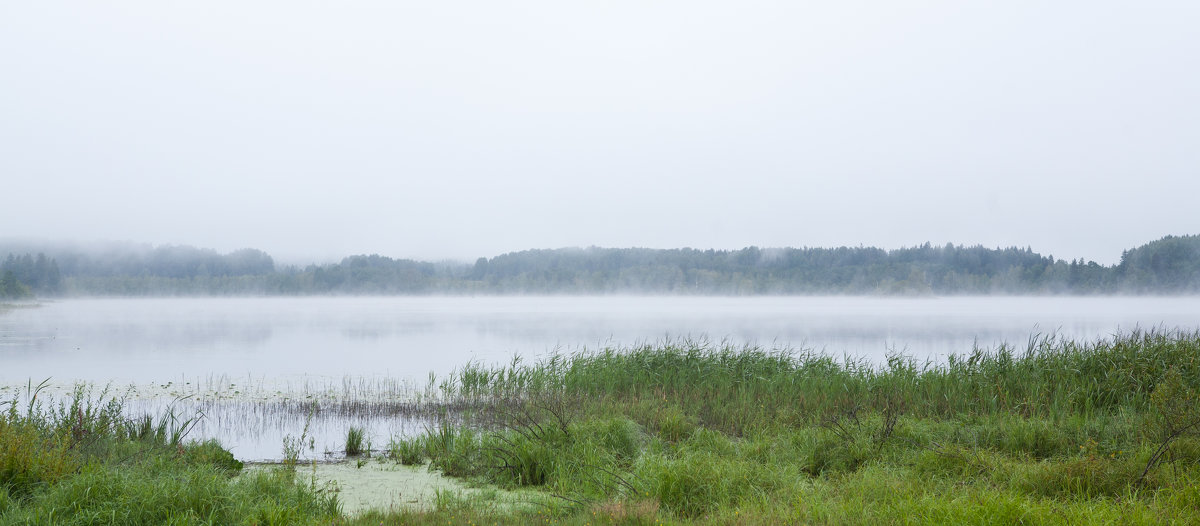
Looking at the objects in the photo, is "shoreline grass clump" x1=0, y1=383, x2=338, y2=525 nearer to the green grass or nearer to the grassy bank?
the grassy bank

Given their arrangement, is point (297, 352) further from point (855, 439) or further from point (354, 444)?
point (855, 439)

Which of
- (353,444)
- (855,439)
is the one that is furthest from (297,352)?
(855,439)

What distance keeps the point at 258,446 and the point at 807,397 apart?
30.7ft

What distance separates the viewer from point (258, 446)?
11078 mm

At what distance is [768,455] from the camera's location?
298 inches

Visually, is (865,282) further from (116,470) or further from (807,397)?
(116,470)

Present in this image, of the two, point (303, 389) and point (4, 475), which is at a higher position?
point (4, 475)

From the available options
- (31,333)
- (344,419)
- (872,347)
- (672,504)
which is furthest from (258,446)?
(31,333)

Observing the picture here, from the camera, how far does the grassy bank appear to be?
5117 mm

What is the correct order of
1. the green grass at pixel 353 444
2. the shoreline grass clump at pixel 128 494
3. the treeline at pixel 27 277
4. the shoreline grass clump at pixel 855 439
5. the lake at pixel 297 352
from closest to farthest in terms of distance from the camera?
the shoreline grass clump at pixel 128 494 < the shoreline grass clump at pixel 855 439 < the green grass at pixel 353 444 < the lake at pixel 297 352 < the treeline at pixel 27 277

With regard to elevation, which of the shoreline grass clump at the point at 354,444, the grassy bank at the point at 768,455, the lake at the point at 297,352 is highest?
the grassy bank at the point at 768,455

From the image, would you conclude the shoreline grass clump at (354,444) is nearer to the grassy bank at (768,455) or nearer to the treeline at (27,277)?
the grassy bank at (768,455)

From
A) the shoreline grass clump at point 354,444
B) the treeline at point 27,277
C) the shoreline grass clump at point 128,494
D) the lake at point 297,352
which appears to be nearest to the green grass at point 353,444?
the shoreline grass clump at point 354,444

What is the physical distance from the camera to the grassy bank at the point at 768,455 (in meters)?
5.12
